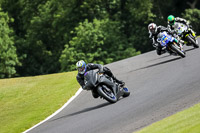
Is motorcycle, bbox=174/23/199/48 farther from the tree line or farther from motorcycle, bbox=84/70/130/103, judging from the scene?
the tree line

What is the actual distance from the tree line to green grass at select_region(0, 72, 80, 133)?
23.4 meters

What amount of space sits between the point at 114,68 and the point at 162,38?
154 inches

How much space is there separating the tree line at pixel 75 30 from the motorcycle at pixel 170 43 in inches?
1097

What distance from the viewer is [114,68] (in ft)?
75.5

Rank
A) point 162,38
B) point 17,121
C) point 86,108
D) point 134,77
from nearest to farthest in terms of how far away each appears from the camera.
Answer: point 86,108, point 17,121, point 134,77, point 162,38

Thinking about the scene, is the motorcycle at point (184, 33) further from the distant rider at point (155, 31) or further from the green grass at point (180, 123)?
the green grass at point (180, 123)

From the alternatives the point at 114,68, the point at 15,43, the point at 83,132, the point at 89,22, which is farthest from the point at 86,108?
the point at 15,43

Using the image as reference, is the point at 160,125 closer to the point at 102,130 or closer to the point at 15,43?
the point at 102,130

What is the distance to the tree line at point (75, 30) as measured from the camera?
50500mm

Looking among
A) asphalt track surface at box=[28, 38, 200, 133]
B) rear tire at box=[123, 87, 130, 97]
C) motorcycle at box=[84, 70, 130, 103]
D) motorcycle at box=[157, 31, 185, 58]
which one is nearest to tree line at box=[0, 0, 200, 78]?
motorcycle at box=[157, 31, 185, 58]

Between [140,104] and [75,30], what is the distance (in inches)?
1658

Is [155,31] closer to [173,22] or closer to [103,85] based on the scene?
[173,22]

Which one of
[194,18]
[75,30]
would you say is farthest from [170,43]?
[75,30]

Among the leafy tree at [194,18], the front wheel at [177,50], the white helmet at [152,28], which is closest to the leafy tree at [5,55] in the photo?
the leafy tree at [194,18]
